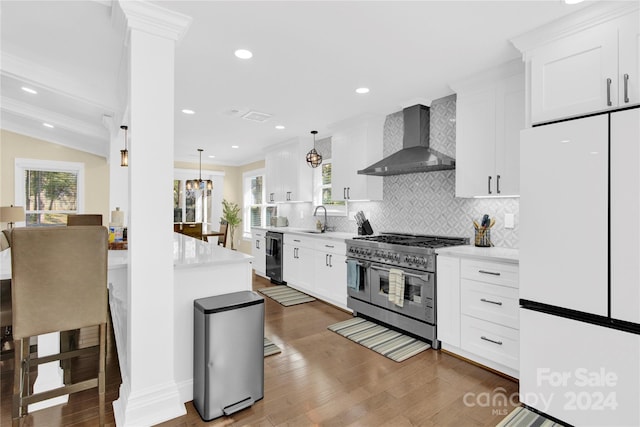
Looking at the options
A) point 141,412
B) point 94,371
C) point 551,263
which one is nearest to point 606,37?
point 551,263

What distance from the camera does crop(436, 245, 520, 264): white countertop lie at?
253 centimetres

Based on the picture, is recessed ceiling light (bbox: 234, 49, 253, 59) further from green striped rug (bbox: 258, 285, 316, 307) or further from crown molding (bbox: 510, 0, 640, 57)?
green striped rug (bbox: 258, 285, 316, 307)

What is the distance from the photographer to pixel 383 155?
172 inches

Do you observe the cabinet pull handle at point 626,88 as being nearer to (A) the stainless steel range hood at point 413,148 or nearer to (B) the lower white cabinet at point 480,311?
(B) the lower white cabinet at point 480,311

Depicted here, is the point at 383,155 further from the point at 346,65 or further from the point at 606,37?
the point at 606,37

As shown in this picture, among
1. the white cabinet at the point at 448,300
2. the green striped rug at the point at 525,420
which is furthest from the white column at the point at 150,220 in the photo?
the white cabinet at the point at 448,300

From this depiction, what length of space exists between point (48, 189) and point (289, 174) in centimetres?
493

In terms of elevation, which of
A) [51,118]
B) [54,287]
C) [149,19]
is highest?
[51,118]

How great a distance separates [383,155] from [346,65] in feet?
5.70

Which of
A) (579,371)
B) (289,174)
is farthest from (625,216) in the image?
(289,174)

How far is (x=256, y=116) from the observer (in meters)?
4.34

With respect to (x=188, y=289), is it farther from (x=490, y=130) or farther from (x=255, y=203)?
(x=255, y=203)

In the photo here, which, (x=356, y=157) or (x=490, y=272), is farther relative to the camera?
(x=356, y=157)

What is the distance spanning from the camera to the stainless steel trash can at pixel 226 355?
2.02 metres
